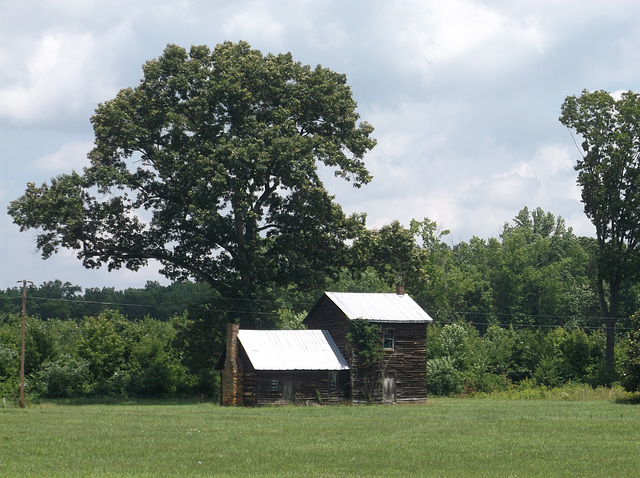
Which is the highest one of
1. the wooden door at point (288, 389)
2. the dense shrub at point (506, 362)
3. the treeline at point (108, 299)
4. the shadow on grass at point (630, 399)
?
the treeline at point (108, 299)

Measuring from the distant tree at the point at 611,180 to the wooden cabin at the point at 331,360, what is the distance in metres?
20.5

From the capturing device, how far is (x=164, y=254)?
67.6 metres

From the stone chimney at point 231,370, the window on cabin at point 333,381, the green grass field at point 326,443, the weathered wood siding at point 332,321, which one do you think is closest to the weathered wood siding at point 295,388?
the window on cabin at point 333,381

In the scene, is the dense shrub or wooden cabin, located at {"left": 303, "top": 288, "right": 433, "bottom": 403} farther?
the dense shrub

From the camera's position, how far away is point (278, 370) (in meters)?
59.3

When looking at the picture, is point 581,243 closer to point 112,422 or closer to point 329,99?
point 329,99

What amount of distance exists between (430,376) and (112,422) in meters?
34.9

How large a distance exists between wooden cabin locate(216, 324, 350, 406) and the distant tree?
26661 millimetres

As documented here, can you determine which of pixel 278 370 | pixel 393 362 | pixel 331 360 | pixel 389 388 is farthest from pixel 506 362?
pixel 278 370

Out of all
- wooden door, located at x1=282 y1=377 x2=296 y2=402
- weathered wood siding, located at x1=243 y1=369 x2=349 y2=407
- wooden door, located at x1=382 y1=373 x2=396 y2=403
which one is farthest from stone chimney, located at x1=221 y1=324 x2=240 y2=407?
wooden door, located at x1=382 y1=373 x2=396 y2=403

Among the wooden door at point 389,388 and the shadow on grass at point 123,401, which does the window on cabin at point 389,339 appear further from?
the shadow on grass at point 123,401

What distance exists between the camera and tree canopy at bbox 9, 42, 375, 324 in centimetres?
6372

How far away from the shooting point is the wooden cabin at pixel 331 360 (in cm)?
5988

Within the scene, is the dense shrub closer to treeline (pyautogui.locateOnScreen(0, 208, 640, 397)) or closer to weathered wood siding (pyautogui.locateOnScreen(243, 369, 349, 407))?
treeline (pyautogui.locateOnScreen(0, 208, 640, 397))
